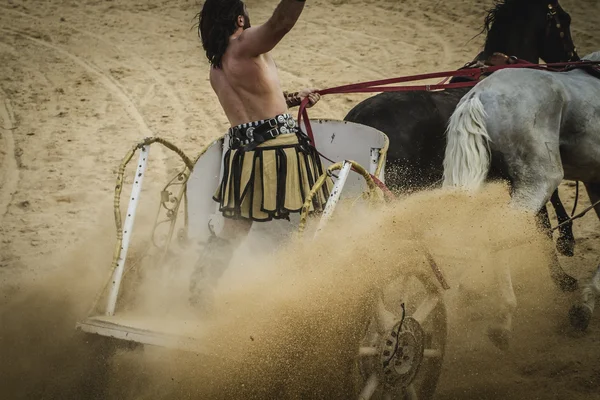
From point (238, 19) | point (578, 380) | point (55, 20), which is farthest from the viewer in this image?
point (55, 20)

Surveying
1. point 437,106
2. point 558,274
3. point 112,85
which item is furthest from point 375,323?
point 112,85

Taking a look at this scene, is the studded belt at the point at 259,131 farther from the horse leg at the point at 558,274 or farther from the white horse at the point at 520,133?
the horse leg at the point at 558,274

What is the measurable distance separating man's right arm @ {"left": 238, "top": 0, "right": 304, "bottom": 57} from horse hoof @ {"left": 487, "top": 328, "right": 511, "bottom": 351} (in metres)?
1.91

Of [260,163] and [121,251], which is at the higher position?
[260,163]

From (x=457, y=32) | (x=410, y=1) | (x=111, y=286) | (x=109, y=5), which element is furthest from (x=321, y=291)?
(x=109, y=5)

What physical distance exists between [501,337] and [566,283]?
1.20 m

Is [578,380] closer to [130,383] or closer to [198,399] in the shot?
[198,399]

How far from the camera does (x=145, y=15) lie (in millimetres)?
10766

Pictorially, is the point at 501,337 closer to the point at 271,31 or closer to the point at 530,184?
the point at 530,184

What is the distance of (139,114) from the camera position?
7.65m

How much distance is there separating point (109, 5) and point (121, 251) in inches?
339

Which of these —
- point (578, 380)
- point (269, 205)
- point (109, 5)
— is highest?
point (109, 5)

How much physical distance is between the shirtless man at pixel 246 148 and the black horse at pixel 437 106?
3.11 ft

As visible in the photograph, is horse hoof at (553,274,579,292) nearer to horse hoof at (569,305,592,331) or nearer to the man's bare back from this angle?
horse hoof at (569,305,592,331)
